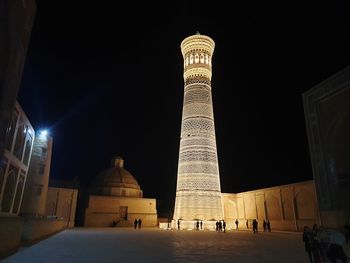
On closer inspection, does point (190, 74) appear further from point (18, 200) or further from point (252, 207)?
point (18, 200)

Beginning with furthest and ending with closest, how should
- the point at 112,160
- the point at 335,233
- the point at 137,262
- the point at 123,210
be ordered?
1. the point at 112,160
2. the point at 123,210
3. the point at 137,262
4. the point at 335,233

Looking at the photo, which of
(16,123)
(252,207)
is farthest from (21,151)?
(252,207)

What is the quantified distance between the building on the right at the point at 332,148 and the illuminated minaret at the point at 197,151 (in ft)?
20.2

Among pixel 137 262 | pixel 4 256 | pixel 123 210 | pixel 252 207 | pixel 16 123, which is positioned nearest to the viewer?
pixel 137 262

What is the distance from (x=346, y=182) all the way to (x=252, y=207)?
10375 mm

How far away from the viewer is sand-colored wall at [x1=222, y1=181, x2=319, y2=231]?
14450 millimetres

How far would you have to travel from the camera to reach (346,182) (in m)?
8.95

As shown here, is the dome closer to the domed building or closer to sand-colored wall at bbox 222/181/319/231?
the domed building

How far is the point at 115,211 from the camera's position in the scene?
67.1ft

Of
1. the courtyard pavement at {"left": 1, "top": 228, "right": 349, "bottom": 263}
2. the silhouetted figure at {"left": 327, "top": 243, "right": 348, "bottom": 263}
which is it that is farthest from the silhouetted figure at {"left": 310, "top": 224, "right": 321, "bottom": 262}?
the courtyard pavement at {"left": 1, "top": 228, "right": 349, "bottom": 263}

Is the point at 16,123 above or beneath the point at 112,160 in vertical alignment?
beneath

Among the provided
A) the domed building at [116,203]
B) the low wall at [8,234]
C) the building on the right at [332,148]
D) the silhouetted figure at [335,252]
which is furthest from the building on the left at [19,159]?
the building on the right at [332,148]

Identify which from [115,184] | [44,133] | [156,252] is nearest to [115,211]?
[115,184]

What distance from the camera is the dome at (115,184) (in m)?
22.0
